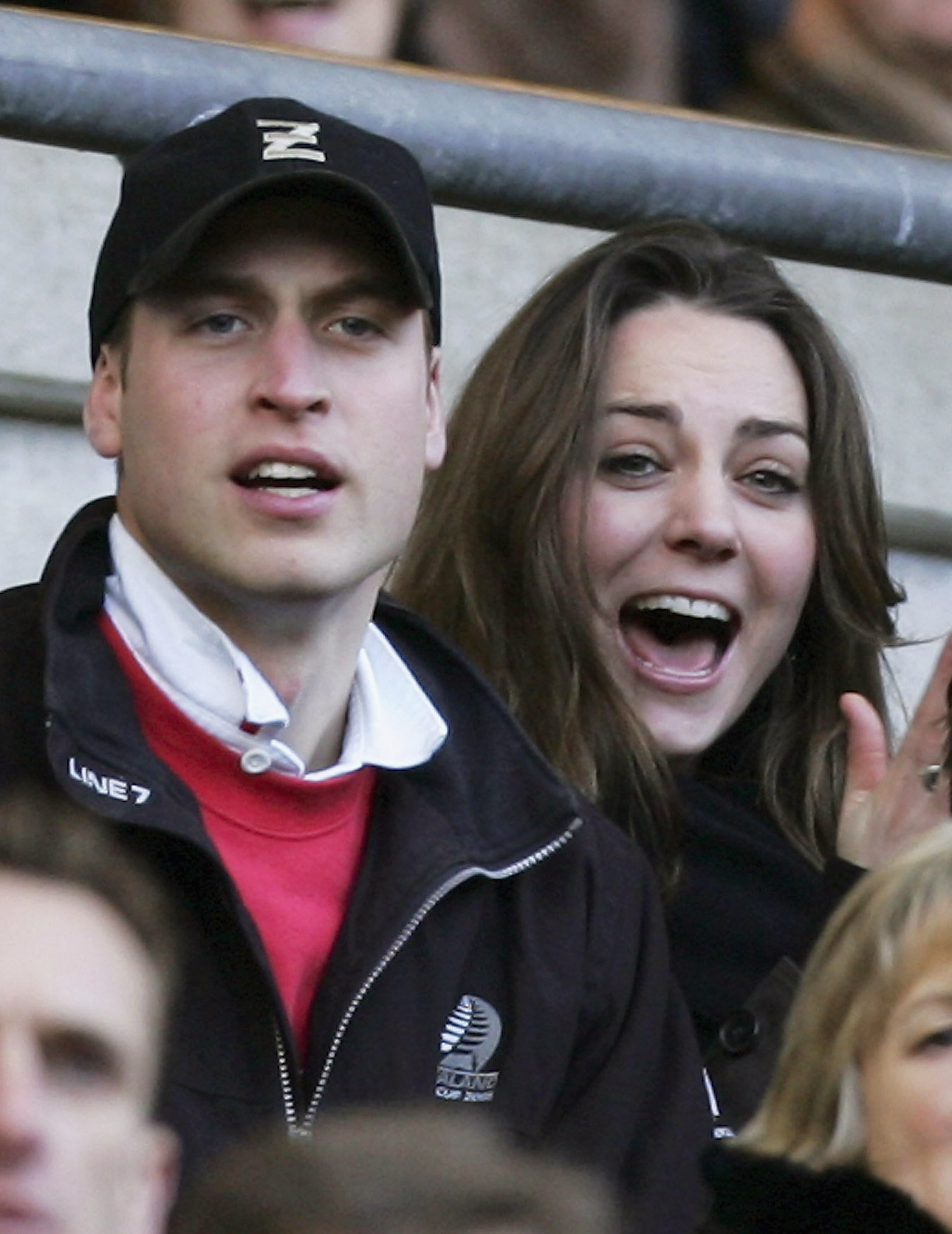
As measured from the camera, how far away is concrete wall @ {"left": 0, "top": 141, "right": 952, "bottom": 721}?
5129mm

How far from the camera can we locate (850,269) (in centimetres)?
409

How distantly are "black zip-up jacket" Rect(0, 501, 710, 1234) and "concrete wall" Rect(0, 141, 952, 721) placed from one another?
4.34 feet

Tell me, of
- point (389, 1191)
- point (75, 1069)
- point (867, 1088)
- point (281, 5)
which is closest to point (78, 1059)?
point (75, 1069)

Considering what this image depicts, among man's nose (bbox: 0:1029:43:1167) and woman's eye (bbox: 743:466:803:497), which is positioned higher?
woman's eye (bbox: 743:466:803:497)

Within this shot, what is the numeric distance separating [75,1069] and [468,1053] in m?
1.10

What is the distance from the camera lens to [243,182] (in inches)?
142

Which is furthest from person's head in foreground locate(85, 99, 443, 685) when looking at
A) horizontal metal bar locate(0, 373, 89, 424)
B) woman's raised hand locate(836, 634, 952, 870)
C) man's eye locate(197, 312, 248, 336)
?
horizontal metal bar locate(0, 373, 89, 424)

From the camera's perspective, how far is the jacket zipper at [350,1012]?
3.35 meters

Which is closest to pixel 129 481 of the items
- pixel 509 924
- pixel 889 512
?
pixel 509 924

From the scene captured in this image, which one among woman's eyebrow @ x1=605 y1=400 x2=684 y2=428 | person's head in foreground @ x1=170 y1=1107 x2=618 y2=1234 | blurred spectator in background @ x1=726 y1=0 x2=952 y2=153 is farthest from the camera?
blurred spectator in background @ x1=726 y1=0 x2=952 y2=153

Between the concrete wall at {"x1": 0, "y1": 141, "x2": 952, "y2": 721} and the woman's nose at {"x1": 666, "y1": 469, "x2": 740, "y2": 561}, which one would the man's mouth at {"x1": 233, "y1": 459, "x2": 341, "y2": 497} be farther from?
the concrete wall at {"x1": 0, "y1": 141, "x2": 952, "y2": 721}

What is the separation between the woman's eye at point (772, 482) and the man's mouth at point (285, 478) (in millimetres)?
Result: 995

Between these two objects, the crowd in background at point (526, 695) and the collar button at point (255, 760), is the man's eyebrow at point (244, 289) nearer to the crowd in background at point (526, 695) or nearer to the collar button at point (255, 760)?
the crowd in background at point (526, 695)

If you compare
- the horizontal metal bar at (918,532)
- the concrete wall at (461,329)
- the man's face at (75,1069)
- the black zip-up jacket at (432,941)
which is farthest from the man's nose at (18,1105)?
the horizontal metal bar at (918,532)
